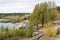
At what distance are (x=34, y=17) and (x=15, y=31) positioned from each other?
24 centimetres

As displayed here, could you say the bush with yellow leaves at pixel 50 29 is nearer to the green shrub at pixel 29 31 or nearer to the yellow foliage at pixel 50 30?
the yellow foliage at pixel 50 30

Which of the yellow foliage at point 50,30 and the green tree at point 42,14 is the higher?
the green tree at point 42,14

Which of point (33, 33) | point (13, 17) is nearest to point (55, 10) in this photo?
point (33, 33)

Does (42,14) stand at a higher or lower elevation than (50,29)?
higher

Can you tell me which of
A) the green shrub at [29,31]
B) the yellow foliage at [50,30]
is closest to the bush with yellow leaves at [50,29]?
the yellow foliage at [50,30]

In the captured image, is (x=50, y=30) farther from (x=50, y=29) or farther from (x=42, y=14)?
(x=42, y=14)

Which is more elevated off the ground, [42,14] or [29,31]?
[42,14]

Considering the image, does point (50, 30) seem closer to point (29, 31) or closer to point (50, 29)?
point (50, 29)

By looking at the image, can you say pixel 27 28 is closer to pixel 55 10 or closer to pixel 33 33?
pixel 33 33

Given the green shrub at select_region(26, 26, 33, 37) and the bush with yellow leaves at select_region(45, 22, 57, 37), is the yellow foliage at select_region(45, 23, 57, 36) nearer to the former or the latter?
the bush with yellow leaves at select_region(45, 22, 57, 37)

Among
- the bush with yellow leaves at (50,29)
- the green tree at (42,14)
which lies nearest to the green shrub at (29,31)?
the green tree at (42,14)

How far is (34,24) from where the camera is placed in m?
1.32

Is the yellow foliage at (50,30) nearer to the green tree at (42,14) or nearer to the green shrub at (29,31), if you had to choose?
the green tree at (42,14)

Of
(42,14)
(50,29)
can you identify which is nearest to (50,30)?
(50,29)
